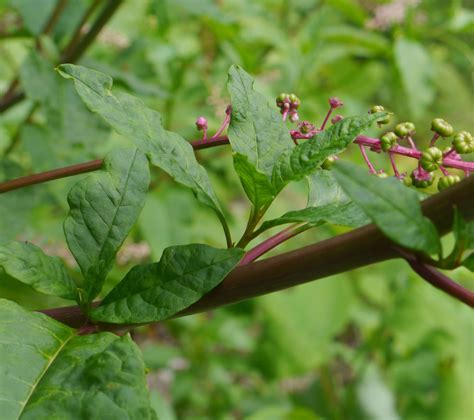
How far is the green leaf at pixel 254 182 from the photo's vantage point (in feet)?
1.68

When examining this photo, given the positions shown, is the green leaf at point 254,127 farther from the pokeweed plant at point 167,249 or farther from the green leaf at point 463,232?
the green leaf at point 463,232

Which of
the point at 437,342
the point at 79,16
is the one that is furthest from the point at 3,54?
the point at 437,342

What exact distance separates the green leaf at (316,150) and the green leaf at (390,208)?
0.32 ft

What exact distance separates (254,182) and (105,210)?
0.42 feet

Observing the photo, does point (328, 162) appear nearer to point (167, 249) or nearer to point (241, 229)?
point (167, 249)

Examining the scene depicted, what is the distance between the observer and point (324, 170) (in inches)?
23.4

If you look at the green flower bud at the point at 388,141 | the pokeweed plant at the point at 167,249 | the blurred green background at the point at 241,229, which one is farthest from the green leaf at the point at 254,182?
the blurred green background at the point at 241,229

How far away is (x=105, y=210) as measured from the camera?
0.55 m

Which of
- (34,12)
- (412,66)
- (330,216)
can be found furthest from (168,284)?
(412,66)

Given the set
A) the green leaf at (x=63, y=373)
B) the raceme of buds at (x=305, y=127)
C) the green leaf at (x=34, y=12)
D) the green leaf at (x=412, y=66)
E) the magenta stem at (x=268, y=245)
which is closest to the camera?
the green leaf at (x=63, y=373)

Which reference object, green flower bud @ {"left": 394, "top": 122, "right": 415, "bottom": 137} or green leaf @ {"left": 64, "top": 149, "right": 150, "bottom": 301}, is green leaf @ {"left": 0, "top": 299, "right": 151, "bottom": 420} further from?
green flower bud @ {"left": 394, "top": 122, "right": 415, "bottom": 137}

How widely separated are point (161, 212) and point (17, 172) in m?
0.55

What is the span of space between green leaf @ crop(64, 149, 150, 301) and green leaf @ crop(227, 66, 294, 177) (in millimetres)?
89

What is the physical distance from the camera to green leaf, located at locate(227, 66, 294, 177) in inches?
22.0
